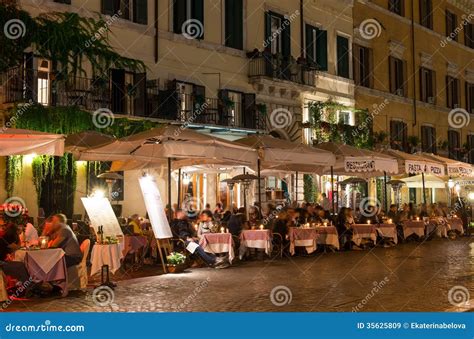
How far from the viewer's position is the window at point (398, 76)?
37031 millimetres

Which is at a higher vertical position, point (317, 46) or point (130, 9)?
point (317, 46)

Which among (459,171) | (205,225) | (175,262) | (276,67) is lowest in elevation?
(175,262)

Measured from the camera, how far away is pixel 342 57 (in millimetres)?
33281

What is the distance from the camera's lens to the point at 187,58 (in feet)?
81.3

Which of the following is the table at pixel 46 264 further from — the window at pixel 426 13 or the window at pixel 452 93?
the window at pixel 452 93

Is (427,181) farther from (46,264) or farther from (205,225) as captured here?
(46,264)

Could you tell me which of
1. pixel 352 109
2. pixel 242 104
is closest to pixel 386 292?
pixel 242 104

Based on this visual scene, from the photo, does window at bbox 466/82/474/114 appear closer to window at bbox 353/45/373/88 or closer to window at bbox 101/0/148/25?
window at bbox 353/45/373/88

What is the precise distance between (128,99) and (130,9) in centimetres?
316

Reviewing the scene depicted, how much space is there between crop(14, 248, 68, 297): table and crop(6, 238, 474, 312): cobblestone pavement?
375 millimetres

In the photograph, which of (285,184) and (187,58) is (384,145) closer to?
(285,184)

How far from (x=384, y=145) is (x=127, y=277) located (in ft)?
71.0

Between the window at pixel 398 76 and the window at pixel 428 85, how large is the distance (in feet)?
7.34

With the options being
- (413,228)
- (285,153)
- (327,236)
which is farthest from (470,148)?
(285,153)
